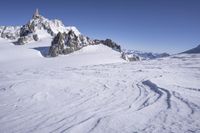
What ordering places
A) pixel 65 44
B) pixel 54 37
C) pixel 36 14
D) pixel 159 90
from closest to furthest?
pixel 159 90 → pixel 65 44 → pixel 54 37 → pixel 36 14

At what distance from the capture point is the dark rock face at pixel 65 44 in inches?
1970

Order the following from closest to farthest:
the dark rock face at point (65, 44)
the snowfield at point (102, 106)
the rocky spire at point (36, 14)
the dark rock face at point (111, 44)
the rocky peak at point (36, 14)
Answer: the snowfield at point (102, 106) → the dark rock face at point (65, 44) → the dark rock face at point (111, 44) → the rocky peak at point (36, 14) → the rocky spire at point (36, 14)

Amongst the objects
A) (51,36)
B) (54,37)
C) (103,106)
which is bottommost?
(103,106)

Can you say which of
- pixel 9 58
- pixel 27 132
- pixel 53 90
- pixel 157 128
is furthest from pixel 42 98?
pixel 9 58

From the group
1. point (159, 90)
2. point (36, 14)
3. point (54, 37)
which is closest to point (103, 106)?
point (159, 90)

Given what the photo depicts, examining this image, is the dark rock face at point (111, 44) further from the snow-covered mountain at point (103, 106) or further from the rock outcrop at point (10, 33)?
the snow-covered mountain at point (103, 106)

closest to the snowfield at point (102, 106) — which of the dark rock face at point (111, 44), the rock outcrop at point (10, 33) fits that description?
the dark rock face at point (111, 44)

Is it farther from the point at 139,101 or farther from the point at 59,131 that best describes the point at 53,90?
the point at 59,131

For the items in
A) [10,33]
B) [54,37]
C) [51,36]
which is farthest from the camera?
[10,33]

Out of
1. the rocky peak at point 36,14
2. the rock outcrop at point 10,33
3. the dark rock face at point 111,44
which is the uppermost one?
the rocky peak at point 36,14

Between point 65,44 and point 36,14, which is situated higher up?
point 36,14

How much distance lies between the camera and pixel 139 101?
39.8ft

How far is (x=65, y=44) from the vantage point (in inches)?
2069

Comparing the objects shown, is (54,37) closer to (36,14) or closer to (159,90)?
(36,14)
